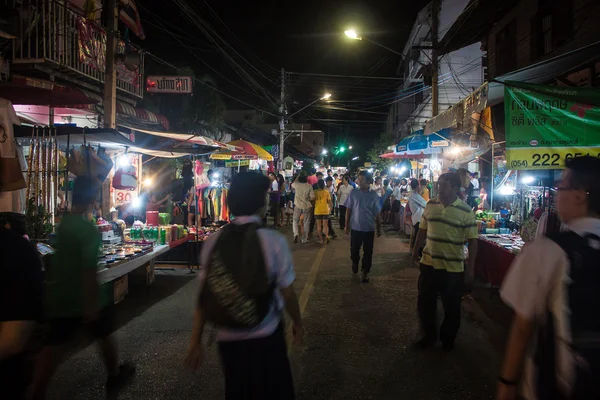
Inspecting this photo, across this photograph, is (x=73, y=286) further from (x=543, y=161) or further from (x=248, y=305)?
(x=543, y=161)

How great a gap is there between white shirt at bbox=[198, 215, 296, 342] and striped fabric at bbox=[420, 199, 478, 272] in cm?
293

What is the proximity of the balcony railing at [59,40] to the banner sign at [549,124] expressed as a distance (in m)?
8.85

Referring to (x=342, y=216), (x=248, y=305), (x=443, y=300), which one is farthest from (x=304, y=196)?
(x=248, y=305)

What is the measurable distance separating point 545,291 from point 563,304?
9 centimetres

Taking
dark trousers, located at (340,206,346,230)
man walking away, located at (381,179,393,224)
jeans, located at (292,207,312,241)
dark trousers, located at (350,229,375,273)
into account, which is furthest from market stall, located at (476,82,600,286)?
man walking away, located at (381,179,393,224)

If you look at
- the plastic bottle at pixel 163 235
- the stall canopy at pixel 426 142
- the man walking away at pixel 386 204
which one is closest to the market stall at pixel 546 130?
the plastic bottle at pixel 163 235

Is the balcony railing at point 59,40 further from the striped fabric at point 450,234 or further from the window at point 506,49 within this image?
the window at point 506,49

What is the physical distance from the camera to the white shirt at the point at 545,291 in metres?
1.83

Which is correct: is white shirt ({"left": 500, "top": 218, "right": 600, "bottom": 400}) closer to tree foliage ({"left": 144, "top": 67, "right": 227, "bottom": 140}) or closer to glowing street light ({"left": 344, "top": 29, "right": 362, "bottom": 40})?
glowing street light ({"left": 344, "top": 29, "right": 362, "bottom": 40})

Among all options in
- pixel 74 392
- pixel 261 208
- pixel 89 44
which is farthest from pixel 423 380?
pixel 89 44

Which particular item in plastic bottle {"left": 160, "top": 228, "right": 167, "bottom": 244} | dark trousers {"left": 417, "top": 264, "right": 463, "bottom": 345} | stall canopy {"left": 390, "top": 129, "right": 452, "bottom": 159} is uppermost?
stall canopy {"left": 390, "top": 129, "right": 452, "bottom": 159}

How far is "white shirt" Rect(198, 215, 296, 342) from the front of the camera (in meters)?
2.46

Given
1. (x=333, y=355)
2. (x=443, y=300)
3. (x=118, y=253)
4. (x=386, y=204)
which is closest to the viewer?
(x=333, y=355)

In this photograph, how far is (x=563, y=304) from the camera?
1.84 m
